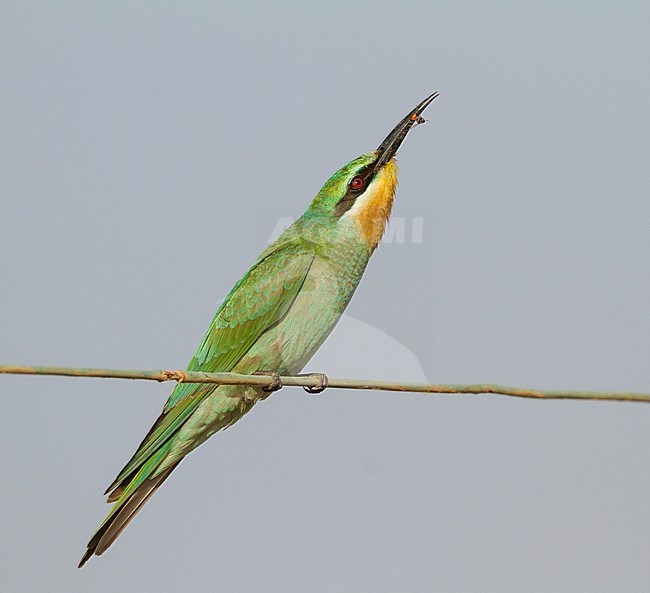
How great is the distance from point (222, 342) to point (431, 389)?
5.19 feet

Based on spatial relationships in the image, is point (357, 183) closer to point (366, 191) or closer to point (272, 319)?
point (366, 191)

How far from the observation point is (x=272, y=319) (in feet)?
11.0

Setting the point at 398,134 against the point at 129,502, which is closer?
the point at 129,502

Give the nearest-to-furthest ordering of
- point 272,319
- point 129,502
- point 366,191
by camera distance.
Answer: point 129,502 → point 272,319 → point 366,191

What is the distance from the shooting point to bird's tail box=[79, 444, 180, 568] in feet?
10.1

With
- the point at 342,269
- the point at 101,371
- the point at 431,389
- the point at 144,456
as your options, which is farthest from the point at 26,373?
the point at 342,269

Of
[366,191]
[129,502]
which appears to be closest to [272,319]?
[366,191]

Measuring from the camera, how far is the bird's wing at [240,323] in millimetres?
3230

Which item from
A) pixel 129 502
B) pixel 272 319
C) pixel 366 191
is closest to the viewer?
pixel 129 502

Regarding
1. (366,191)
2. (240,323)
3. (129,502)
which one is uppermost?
(366,191)

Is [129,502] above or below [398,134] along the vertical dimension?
below

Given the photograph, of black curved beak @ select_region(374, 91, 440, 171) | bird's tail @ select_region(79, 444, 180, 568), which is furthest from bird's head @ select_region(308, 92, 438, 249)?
bird's tail @ select_region(79, 444, 180, 568)

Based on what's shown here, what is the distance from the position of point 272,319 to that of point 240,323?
120 millimetres

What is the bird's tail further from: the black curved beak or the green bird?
the black curved beak
